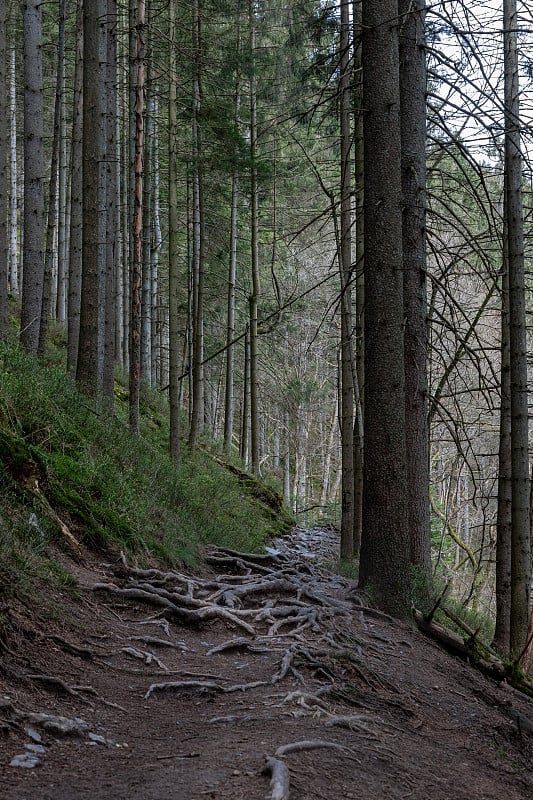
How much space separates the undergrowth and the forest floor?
0.40 m

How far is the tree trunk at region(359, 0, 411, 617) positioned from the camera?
7098 millimetres

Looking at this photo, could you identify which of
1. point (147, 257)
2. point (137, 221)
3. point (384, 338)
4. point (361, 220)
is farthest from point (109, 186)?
point (384, 338)

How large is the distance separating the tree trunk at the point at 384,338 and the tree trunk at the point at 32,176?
620cm

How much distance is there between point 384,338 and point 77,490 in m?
3.49

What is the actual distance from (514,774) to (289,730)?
69.2 inches

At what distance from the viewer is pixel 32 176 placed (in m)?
11.4

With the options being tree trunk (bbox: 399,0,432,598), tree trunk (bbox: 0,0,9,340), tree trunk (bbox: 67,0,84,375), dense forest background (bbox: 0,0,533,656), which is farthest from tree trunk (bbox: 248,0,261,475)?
tree trunk (bbox: 399,0,432,598)

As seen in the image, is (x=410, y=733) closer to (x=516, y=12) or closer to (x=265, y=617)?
(x=265, y=617)

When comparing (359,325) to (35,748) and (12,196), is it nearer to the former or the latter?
(35,748)

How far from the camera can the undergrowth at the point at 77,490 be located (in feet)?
18.1

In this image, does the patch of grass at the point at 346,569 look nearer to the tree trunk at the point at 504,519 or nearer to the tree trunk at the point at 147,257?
the tree trunk at the point at 504,519

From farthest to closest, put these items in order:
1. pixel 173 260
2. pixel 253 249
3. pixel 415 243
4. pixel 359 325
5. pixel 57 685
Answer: pixel 253 249 < pixel 173 260 < pixel 359 325 < pixel 415 243 < pixel 57 685

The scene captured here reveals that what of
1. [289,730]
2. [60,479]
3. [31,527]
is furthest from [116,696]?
[60,479]

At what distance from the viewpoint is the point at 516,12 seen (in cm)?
911
